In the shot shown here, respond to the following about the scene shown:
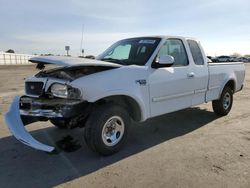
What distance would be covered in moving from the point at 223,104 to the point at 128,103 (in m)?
3.58

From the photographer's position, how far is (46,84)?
15.6 ft

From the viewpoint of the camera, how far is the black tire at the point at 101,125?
15.3 ft

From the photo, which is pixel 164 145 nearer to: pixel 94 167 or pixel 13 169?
pixel 94 167

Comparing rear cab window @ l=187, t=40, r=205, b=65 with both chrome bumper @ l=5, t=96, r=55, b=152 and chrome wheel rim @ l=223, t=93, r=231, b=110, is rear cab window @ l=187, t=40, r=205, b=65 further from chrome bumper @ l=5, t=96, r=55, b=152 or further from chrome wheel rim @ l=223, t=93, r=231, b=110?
chrome bumper @ l=5, t=96, r=55, b=152

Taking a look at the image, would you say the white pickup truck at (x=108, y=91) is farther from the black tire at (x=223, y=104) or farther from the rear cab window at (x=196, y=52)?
the black tire at (x=223, y=104)

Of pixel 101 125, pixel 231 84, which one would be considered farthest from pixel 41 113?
pixel 231 84

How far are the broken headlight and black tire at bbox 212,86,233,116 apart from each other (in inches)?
178

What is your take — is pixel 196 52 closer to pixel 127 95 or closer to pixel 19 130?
pixel 127 95

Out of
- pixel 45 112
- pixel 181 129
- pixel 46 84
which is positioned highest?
pixel 46 84

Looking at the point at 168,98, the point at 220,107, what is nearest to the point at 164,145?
the point at 168,98

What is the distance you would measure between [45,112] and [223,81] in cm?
483

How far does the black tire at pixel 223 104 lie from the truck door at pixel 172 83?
1615mm

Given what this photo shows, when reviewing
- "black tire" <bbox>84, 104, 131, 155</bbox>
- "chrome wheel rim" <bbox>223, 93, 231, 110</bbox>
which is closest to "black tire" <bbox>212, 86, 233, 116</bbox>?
"chrome wheel rim" <bbox>223, 93, 231, 110</bbox>

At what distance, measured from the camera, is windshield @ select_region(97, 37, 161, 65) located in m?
5.78
